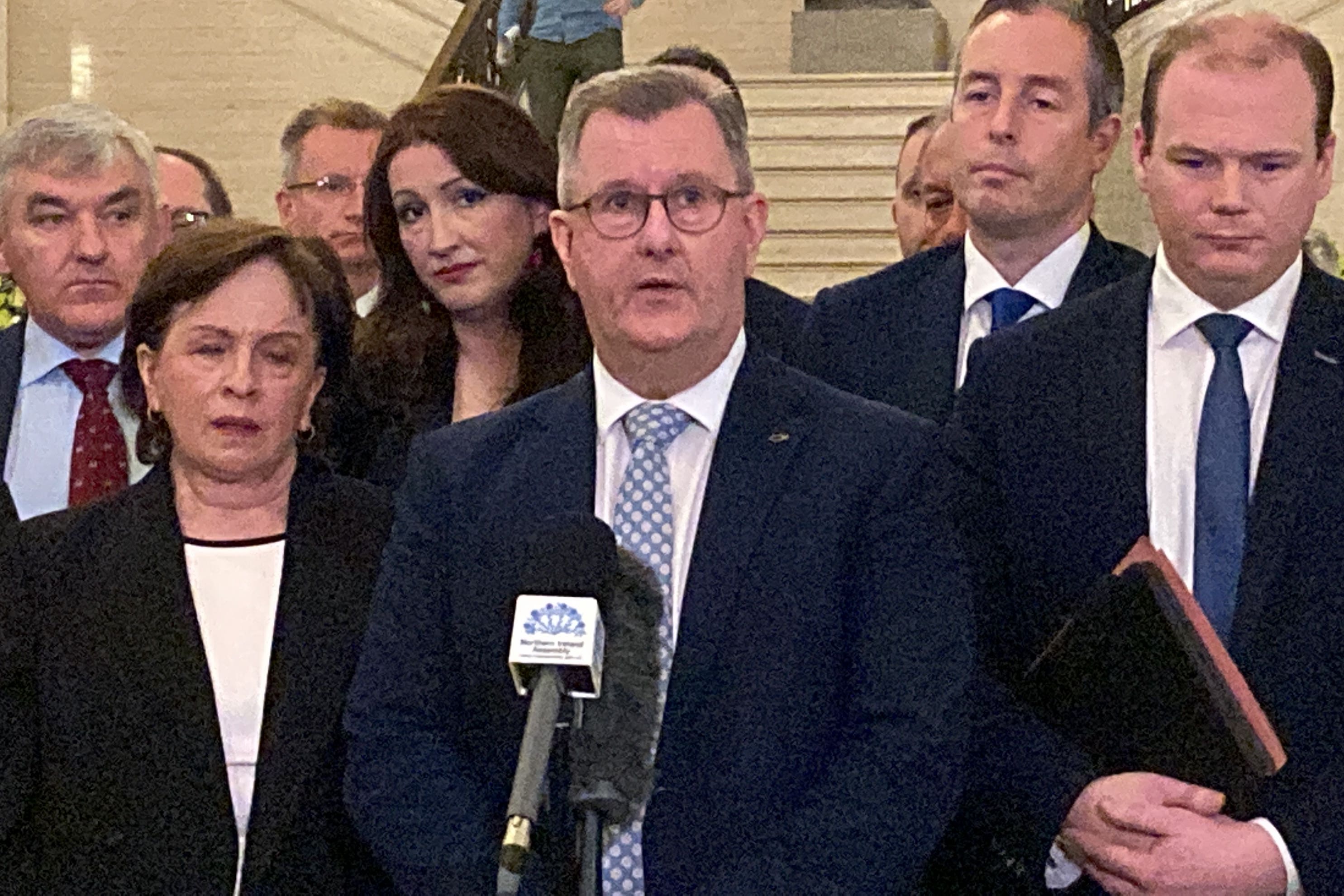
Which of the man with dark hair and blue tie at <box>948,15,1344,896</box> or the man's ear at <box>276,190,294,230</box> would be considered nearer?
the man with dark hair and blue tie at <box>948,15,1344,896</box>

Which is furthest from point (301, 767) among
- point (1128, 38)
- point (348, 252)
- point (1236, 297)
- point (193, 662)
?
point (1128, 38)

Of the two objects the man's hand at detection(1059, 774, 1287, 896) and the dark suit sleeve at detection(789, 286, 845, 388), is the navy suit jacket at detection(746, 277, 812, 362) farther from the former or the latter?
the man's hand at detection(1059, 774, 1287, 896)

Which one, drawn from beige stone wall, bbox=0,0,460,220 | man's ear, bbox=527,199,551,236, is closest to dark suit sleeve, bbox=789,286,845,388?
man's ear, bbox=527,199,551,236

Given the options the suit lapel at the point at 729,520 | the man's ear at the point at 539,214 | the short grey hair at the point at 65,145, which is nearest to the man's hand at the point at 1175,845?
the suit lapel at the point at 729,520

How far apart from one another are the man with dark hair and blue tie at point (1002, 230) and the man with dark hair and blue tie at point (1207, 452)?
54 cm

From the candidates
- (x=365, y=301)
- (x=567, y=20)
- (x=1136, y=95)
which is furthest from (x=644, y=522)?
(x=1136, y=95)

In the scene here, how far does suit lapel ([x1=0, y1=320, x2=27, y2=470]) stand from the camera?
338cm

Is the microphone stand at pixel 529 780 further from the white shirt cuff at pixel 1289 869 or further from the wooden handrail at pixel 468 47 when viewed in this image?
the wooden handrail at pixel 468 47

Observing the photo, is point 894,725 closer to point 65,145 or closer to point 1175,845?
point 1175,845

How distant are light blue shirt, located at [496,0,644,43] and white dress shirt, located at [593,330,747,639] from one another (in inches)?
218

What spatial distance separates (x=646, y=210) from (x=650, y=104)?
14 cm

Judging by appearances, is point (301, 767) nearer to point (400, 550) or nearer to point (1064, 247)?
point (400, 550)

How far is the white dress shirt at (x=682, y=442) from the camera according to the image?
255 cm

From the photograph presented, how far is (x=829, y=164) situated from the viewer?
30.5 feet
